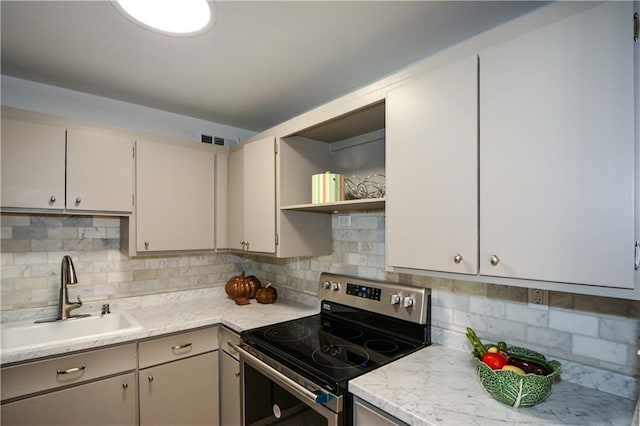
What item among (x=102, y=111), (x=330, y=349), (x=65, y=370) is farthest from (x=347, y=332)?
(x=102, y=111)

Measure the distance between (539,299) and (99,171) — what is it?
2.45 m

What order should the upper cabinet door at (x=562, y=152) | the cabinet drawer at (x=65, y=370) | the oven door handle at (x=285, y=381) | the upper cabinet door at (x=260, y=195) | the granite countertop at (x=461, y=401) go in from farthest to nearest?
the upper cabinet door at (x=260, y=195) → the cabinet drawer at (x=65, y=370) → the oven door handle at (x=285, y=381) → the granite countertop at (x=461, y=401) → the upper cabinet door at (x=562, y=152)

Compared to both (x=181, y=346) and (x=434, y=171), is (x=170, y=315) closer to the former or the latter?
(x=181, y=346)

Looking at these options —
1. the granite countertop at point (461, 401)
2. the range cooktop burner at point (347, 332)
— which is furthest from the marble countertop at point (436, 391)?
the range cooktop burner at point (347, 332)

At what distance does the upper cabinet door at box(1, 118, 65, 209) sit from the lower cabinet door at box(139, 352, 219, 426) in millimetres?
1144

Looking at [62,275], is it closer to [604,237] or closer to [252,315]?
[252,315]

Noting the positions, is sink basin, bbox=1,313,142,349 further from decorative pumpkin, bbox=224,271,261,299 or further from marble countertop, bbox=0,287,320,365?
decorative pumpkin, bbox=224,271,261,299

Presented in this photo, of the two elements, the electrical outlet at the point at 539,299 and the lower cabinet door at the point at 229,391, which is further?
the lower cabinet door at the point at 229,391

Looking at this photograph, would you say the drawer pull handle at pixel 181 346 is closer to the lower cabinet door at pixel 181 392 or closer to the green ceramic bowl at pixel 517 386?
the lower cabinet door at pixel 181 392

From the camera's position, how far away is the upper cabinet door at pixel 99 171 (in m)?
1.90

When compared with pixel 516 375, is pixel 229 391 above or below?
below

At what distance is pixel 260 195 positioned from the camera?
7.07 feet

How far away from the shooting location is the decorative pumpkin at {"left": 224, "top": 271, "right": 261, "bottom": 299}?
2.44 m

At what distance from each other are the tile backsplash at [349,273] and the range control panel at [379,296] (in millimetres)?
85
